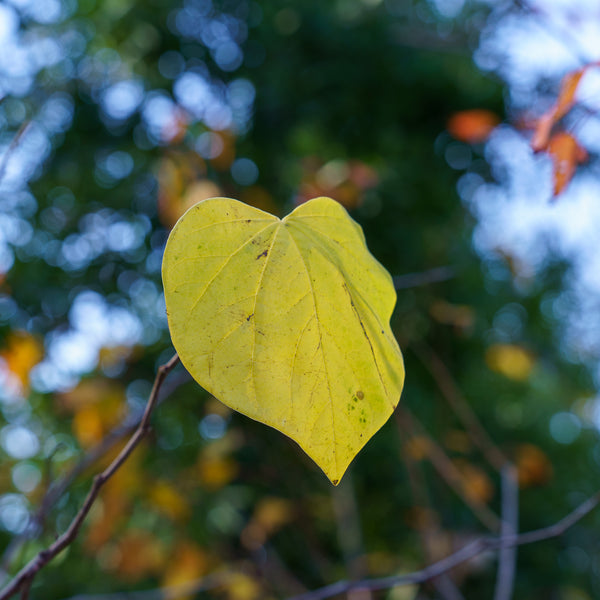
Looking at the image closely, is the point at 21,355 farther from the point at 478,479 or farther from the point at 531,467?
the point at 531,467

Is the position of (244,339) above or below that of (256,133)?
above

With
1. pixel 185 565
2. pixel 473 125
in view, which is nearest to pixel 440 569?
pixel 185 565

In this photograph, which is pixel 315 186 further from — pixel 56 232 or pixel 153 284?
pixel 56 232

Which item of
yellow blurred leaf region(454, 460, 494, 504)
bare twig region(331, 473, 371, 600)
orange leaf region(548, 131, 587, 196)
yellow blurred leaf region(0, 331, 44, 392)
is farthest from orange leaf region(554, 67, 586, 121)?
yellow blurred leaf region(454, 460, 494, 504)

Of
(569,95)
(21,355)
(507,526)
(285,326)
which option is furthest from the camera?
(21,355)

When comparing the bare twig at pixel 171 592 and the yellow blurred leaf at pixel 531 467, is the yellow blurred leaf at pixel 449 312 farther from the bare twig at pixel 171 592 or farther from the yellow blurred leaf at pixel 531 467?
the bare twig at pixel 171 592

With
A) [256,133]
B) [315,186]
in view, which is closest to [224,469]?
[315,186]
